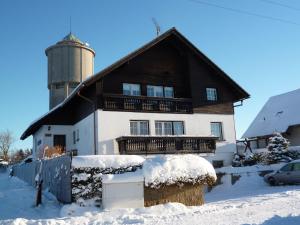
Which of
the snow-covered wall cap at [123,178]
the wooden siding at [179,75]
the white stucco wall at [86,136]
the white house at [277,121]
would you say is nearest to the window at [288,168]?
the wooden siding at [179,75]

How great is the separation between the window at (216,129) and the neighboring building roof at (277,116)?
31.7 ft

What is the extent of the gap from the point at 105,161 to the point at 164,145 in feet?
35.6

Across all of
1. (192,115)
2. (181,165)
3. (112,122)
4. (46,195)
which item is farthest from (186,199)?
(192,115)

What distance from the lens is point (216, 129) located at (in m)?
27.6

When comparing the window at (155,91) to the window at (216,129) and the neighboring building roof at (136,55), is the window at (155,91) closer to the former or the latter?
the neighboring building roof at (136,55)

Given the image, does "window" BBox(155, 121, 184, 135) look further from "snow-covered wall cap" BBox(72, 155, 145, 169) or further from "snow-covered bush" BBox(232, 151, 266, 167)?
"snow-covered wall cap" BBox(72, 155, 145, 169)

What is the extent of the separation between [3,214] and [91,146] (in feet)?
37.0

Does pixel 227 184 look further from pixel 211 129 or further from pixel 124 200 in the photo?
pixel 124 200

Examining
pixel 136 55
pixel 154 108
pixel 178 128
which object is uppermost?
pixel 136 55

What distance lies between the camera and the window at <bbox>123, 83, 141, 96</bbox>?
2492 cm

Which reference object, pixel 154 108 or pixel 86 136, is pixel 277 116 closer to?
pixel 154 108

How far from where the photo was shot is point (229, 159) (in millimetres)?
27281

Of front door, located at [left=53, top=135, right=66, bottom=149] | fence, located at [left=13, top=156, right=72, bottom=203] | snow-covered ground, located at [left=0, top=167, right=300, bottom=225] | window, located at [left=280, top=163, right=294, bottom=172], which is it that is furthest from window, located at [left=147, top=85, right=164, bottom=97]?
snow-covered ground, located at [left=0, top=167, right=300, bottom=225]

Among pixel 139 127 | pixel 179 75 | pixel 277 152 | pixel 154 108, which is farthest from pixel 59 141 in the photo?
pixel 277 152
